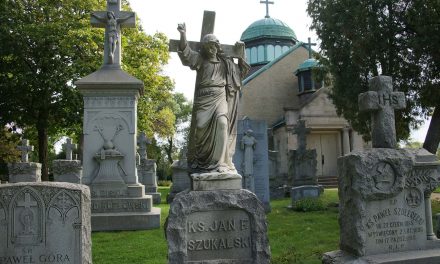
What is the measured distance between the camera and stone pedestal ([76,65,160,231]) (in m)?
10.3

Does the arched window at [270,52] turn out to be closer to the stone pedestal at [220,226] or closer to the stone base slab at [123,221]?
the stone base slab at [123,221]

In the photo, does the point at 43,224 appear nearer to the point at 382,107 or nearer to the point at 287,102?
the point at 382,107

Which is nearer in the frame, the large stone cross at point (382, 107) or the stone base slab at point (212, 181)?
the stone base slab at point (212, 181)

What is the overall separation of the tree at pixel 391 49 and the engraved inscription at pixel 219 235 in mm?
9484

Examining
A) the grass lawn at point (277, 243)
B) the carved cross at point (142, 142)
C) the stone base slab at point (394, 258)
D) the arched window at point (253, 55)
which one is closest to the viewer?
the stone base slab at point (394, 258)

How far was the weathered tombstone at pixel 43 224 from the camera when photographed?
17.4ft

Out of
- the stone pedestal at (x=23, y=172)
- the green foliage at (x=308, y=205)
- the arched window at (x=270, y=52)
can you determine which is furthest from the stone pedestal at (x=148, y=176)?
the arched window at (x=270, y=52)

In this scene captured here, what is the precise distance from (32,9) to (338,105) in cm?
1653

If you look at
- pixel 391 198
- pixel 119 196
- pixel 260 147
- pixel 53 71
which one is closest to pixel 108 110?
pixel 119 196

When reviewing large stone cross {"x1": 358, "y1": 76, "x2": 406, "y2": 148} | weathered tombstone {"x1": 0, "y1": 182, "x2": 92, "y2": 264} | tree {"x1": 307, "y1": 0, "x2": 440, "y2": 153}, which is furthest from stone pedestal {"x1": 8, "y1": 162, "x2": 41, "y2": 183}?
large stone cross {"x1": 358, "y1": 76, "x2": 406, "y2": 148}

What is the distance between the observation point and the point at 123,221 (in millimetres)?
9859

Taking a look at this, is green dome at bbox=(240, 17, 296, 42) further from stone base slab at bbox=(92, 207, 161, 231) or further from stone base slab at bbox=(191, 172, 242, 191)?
stone base slab at bbox=(191, 172, 242, 191)

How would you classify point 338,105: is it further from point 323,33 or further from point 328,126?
point 328,126

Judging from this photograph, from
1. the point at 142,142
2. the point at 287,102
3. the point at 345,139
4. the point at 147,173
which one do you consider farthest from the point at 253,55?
the point at 147,173
